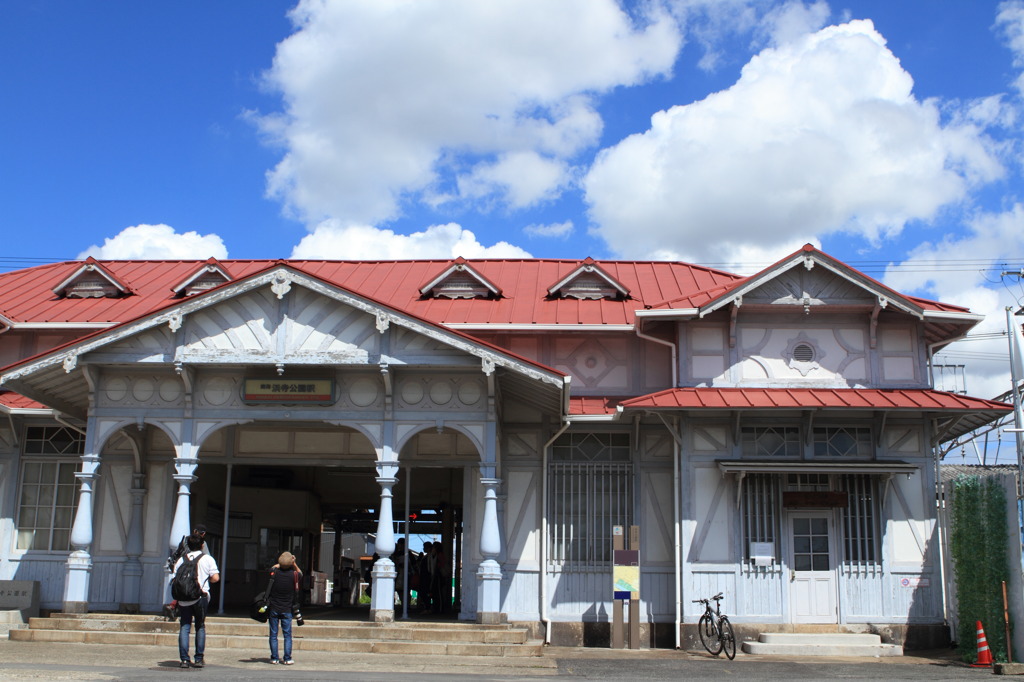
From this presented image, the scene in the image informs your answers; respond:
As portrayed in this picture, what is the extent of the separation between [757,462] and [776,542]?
59.8 inches

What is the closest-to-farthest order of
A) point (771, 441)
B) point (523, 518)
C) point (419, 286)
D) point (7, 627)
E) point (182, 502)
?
point (182, 502) < point (7, 627) < point (771, 441) < point (523, 518) < point (419, 286)

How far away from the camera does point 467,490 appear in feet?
64.2

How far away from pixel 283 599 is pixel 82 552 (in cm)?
580

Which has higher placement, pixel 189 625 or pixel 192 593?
pixel 192 593

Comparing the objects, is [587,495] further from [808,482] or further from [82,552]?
[82,552]

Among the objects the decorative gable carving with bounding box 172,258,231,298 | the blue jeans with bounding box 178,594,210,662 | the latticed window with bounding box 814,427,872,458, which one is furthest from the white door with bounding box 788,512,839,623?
the decorative gable carving with bounding box 172,258,231,298

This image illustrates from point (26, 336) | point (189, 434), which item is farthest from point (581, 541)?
point (26, 336)

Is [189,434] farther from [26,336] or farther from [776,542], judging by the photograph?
[776,542]

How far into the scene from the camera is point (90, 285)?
74.5ft

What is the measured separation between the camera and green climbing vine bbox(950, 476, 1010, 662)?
52.1ft

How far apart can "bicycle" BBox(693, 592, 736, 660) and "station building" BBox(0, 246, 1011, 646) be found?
46cm

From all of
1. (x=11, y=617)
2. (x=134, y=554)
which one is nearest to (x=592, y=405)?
(x=134, y=554)

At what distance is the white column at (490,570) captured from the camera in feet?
54.0

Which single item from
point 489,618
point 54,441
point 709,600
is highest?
point 54,441
